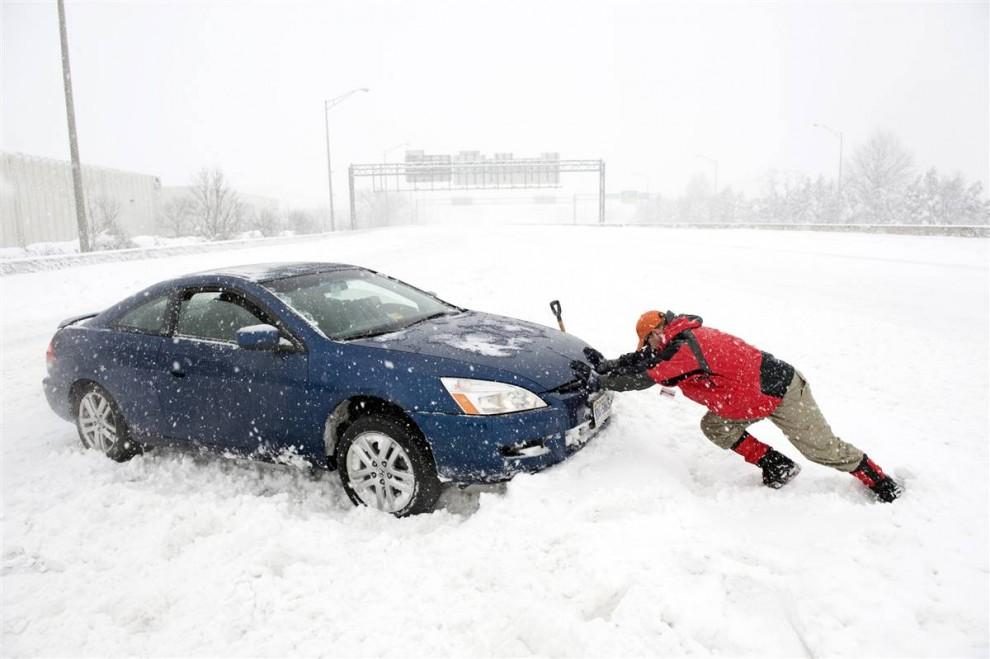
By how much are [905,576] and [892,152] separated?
232 ft

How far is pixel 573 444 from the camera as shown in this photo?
3738 mm

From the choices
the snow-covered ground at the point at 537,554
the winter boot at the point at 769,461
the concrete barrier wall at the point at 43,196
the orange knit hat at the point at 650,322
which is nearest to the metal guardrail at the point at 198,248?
the snow-covered ground at the point at 537,554

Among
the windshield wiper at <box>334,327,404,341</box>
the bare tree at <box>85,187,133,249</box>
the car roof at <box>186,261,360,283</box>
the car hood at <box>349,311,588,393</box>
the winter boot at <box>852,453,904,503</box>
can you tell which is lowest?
the winter boot at <box>852,453,904,503</box>

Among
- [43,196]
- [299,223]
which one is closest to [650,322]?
[43,196]

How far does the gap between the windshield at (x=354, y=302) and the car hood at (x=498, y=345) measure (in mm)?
199

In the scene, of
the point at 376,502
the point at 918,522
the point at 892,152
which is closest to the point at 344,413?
the point at 376,502

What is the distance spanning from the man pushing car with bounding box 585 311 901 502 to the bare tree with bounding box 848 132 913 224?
6298 centimetres

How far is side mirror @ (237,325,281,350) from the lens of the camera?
12.5 ft

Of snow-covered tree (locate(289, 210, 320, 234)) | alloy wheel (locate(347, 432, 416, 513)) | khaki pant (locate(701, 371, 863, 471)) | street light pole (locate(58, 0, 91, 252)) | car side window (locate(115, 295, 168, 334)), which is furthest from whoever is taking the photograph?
snow-covered tree (locate(289, 210, 320, 234))

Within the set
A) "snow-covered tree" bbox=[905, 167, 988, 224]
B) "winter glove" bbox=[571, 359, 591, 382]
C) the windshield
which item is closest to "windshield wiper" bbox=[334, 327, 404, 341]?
the windshield

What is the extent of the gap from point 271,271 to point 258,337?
1.03m

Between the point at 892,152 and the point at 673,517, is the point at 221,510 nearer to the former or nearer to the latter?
the point at 673,517

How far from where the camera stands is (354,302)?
181 inches

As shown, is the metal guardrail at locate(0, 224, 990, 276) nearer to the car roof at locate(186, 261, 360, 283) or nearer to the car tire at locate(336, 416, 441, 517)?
the car roof at locate(186, 261, 360, 283)
